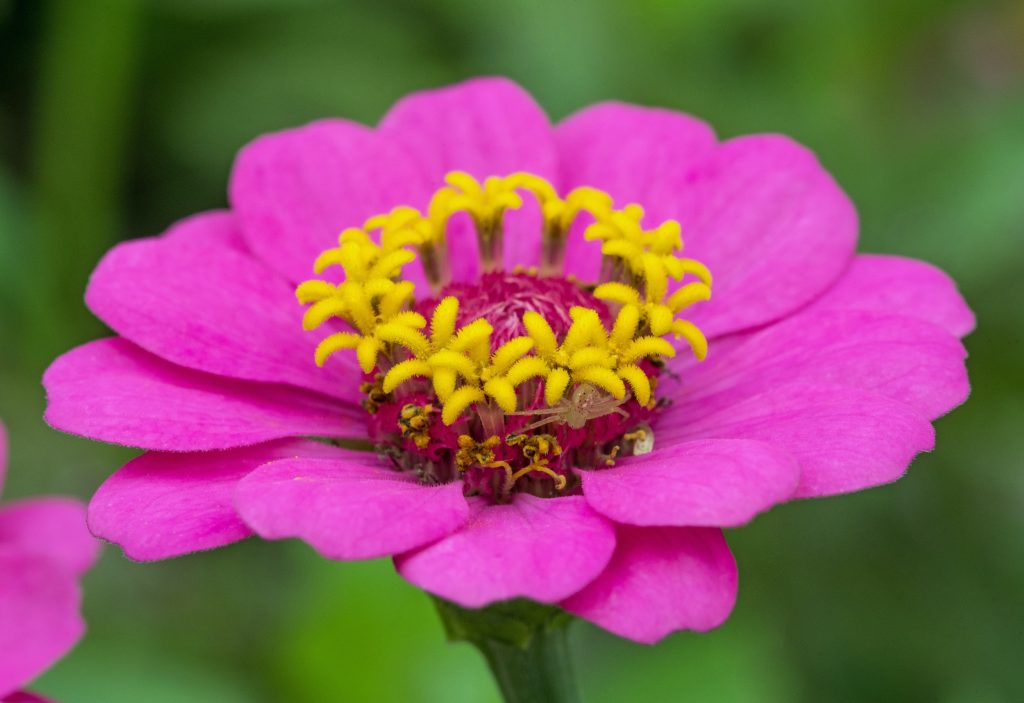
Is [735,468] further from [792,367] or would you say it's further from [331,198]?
[331,198]

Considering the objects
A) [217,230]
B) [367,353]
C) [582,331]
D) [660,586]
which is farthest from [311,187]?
[660,586]

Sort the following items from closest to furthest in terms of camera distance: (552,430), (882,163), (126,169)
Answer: (552,430) < (882,163) < (126,169)

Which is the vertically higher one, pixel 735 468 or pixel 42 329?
pixel 735 468

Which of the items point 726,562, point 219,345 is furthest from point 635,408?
point 219,345

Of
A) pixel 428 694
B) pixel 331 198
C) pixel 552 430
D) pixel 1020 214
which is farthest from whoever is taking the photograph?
pixel 1020 214

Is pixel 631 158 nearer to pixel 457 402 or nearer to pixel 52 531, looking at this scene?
pixel 457 402

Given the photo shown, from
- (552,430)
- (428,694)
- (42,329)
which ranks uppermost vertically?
(552,430)

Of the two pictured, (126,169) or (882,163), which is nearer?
(882,163)
